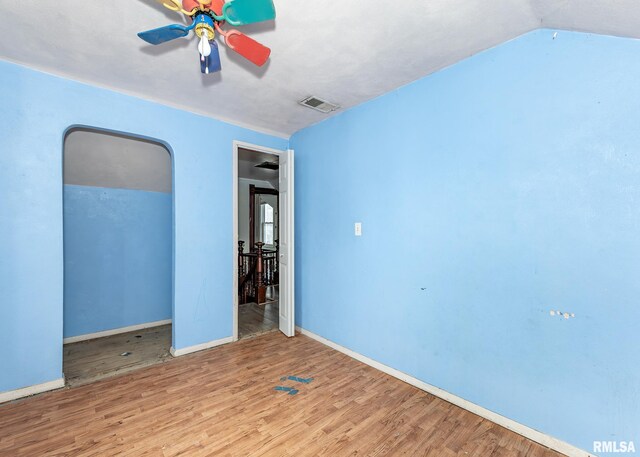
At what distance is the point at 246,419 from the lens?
205 cm

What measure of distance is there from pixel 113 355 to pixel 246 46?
137 inches

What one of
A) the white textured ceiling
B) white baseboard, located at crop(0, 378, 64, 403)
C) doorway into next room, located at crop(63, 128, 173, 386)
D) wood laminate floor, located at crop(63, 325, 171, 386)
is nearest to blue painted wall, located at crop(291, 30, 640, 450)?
the white textured ceiling

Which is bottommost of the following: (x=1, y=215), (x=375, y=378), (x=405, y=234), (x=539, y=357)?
(x=375, y=378)

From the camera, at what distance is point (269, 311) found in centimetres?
469

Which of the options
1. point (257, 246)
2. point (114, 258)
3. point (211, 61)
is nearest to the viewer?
point (211, 61)

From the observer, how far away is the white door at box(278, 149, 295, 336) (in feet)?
11.9

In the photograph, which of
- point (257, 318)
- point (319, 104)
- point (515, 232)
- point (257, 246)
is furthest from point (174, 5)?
point (257, 246)

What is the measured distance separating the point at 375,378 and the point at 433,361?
1.97 ft

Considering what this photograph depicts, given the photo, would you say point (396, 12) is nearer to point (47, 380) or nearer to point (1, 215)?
point (1, 215)

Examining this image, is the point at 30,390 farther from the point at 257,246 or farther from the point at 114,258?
the point at 257,246

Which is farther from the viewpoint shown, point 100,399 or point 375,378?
point 375,378

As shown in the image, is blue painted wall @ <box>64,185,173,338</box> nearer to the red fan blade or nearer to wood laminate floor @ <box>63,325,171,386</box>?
wood laminate floor @ <box>63,325,171,386</box>

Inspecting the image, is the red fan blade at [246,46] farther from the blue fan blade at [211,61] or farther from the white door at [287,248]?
the white door at [287,248]

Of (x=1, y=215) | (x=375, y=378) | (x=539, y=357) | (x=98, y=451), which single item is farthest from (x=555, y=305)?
(x=1, y=215)
